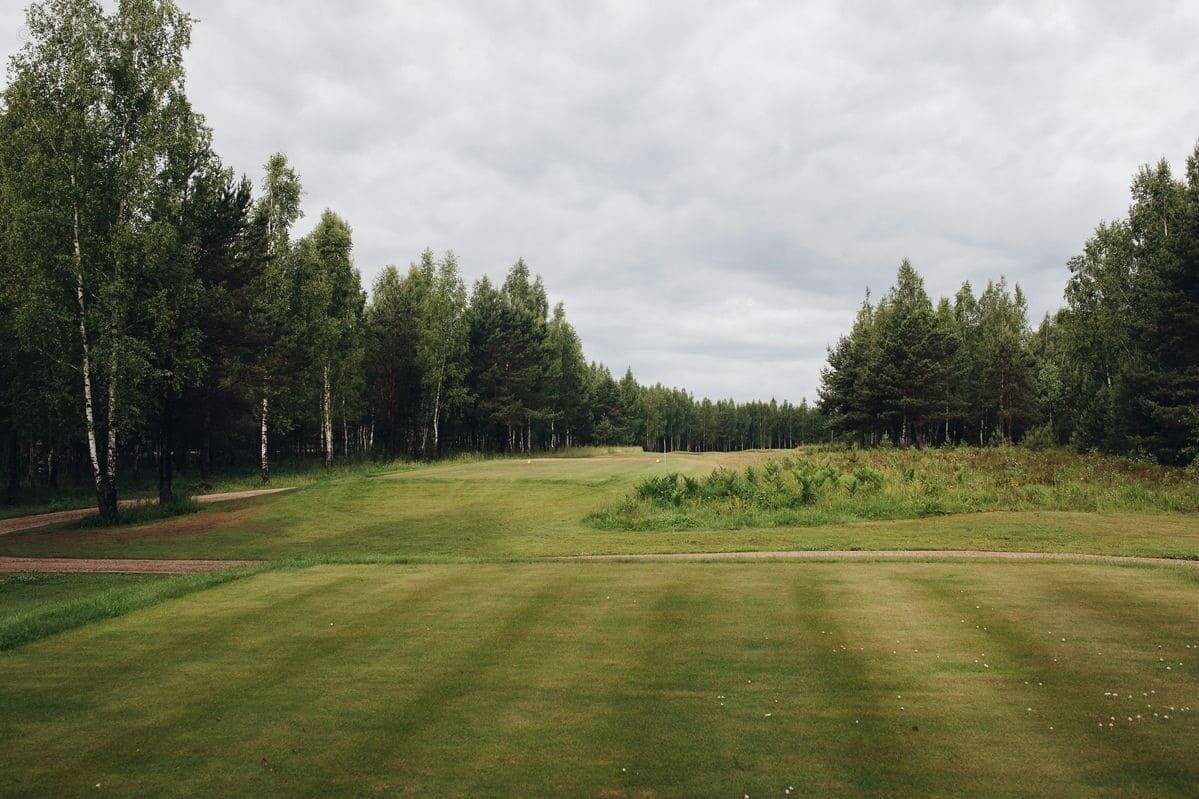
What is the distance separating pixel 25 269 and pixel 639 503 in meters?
27.6

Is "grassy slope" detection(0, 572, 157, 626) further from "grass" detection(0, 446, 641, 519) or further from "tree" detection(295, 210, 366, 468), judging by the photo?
"tree" detection(295, 210, 366, 468)

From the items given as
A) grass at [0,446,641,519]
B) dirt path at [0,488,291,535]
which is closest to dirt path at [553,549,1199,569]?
dirt path at [0,488,291,535]

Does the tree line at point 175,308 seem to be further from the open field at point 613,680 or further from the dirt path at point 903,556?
the dirt path at point 903,556

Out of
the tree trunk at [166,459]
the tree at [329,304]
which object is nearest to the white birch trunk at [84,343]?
the tree trunk at [166,459]

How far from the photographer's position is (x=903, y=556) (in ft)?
58.0

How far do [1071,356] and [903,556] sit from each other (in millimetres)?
59138

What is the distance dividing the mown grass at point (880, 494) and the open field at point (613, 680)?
1029 centimetres

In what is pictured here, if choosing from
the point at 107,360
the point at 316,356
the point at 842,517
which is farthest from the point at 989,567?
the point at 316,356

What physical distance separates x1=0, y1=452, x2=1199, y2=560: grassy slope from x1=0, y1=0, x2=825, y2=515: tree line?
6078 mm

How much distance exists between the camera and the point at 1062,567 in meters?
15.0

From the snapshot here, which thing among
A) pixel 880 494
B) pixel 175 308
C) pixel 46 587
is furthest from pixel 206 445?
pixel 880 494

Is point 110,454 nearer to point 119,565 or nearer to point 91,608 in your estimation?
point 119,565

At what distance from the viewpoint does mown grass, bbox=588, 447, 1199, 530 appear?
26.8 meters

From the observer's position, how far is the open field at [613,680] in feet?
21.9
